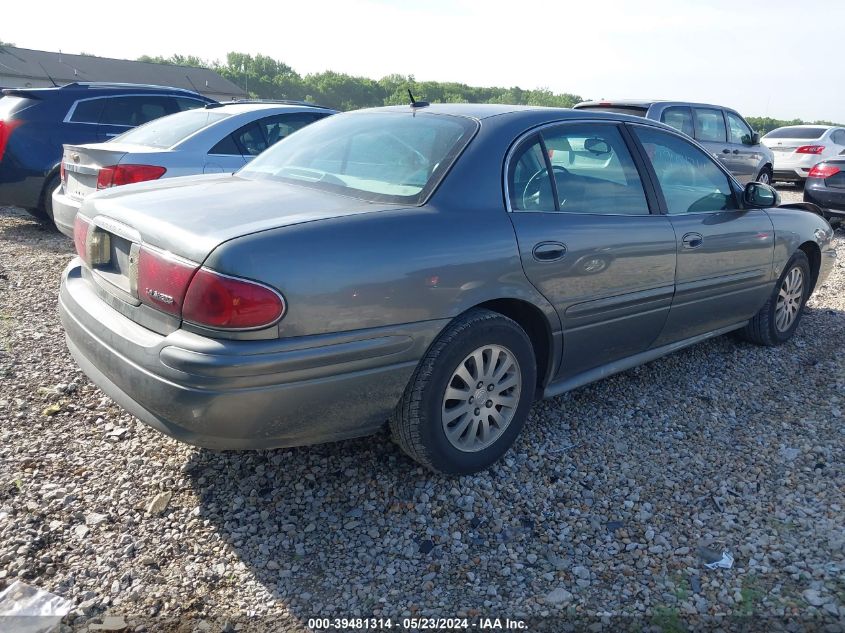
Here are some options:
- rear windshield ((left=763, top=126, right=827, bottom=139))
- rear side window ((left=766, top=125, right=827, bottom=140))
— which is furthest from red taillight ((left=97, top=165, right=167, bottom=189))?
rear side window ((left=766, top=125, right=827, bottom=140))

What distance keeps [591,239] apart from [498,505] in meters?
1.33

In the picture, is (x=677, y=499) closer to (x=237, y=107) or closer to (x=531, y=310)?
(x=531, y=310)

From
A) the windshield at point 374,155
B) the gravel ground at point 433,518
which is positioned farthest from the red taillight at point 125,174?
the windshield at point 374,155

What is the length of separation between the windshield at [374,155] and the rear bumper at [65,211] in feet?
10.1

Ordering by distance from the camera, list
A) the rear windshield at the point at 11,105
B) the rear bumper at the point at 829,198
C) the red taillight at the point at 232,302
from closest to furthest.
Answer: the red taillight at the point at 232,302 < the rear windshield at the point at 11,105 < the rear bumper at the point at 829,198

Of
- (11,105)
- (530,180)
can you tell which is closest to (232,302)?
(530,180)

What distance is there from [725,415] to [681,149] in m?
1.61

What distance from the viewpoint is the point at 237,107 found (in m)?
6.79

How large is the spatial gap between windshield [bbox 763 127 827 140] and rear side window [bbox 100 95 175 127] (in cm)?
1336

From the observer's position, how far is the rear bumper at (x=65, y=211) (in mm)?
5998

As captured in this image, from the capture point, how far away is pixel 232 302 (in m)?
2.35

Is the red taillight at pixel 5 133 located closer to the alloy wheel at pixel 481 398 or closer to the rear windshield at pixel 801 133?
the alloy wheel at pixel 481 398

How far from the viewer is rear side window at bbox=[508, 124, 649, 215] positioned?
3242 millimetres

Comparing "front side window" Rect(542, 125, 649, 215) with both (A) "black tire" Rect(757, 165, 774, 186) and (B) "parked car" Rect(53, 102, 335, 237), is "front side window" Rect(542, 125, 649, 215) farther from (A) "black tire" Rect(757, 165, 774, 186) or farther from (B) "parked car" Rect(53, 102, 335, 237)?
(A) "black tire" Rect(757, 165, 774, 186)
